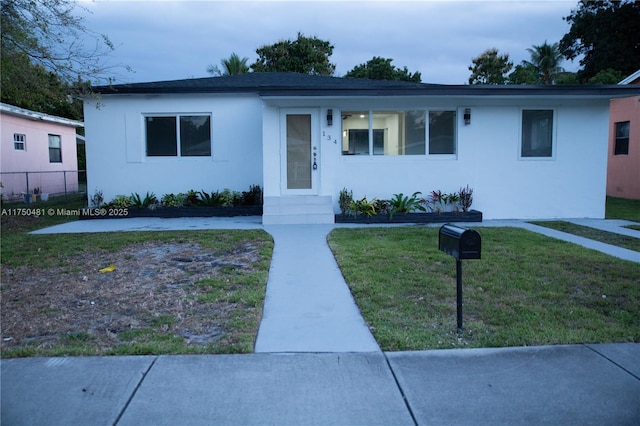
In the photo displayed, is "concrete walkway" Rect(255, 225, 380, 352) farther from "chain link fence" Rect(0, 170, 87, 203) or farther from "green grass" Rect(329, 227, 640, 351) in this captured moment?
"chain link fence" Rect(0, 170, 87, 203)

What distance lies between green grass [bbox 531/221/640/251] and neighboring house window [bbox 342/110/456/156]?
3307 mm

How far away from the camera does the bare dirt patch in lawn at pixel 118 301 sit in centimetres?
450

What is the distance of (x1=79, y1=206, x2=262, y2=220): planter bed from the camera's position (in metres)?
12.9

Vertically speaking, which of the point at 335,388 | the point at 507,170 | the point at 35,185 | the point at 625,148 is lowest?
the point at 335,388

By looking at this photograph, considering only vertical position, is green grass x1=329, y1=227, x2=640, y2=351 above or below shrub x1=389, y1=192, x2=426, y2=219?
below

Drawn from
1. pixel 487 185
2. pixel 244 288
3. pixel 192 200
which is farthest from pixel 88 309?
pixel 487 185

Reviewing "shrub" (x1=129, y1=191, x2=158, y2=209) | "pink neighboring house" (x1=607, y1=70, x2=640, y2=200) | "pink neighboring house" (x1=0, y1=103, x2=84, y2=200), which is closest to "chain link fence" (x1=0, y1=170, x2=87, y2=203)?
"pink neighboring house" (x1=0, y1=103, x2=84, y2=200)

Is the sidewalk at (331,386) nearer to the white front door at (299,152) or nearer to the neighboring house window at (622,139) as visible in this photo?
the white front door at (299,152)

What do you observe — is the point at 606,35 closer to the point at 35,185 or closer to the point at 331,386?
the point at 35,185

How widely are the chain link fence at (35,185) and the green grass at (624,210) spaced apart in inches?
768

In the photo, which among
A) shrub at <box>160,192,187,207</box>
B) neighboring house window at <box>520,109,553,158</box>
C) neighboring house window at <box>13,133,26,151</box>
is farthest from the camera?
neighboring house window at <box>13,133,26,151</box>

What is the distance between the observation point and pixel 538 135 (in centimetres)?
1246

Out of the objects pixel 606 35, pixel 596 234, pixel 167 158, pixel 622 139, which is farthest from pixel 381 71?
pixel 596 234

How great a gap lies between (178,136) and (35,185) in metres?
10.8
